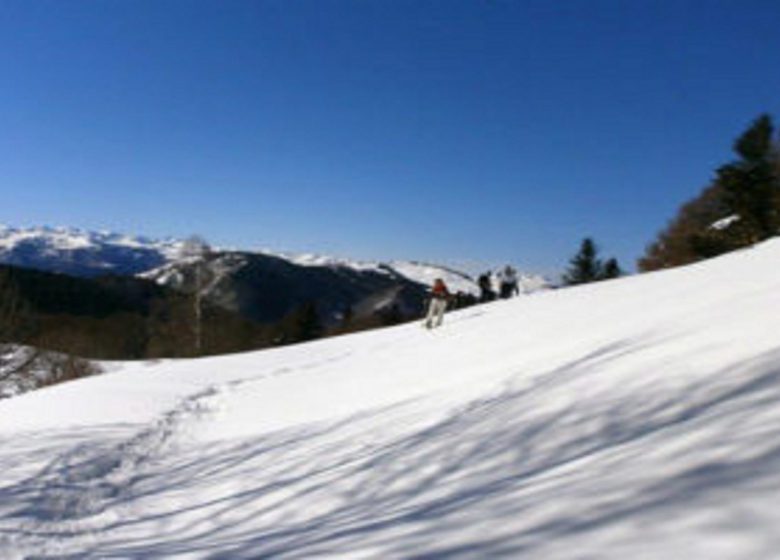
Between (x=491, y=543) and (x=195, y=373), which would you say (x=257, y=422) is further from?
(x=491, y=543)

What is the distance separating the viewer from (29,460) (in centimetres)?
1017

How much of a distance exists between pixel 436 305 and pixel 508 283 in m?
13.3

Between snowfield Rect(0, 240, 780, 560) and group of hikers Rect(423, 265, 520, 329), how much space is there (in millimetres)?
6356

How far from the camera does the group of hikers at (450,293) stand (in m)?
23.9

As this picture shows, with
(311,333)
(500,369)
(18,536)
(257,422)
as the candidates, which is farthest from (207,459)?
(311,333)

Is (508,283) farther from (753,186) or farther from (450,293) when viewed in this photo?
(753,186)

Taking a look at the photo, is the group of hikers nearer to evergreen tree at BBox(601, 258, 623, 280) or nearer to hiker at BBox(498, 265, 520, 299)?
hiker at BBox(498, 265, 520, 299)

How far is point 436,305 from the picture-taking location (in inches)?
952

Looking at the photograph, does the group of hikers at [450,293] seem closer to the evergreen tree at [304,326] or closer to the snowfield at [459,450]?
the snowfield at [459,450]

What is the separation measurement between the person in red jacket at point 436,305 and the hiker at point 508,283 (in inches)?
509

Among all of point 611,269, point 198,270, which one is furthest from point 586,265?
point 198,270

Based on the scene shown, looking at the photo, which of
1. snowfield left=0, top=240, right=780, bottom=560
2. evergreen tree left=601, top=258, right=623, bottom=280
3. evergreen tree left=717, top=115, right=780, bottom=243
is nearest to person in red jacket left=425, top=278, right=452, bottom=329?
snowfield left=0, top=240, right=780, bottom=560

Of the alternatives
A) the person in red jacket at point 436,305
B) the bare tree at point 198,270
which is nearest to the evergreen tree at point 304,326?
the bare tree at point 198,270

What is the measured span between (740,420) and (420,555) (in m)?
2.23
